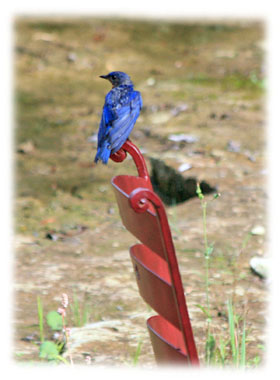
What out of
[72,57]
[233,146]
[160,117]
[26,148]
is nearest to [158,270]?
[233,146]

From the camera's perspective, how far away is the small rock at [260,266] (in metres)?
3.75

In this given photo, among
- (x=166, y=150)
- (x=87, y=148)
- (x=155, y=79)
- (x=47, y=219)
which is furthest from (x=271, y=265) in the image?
(x=155, y=79)

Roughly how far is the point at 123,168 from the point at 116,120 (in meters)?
3.53

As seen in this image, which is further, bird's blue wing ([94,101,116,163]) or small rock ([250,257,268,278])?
small rock ([250,257,268,278])

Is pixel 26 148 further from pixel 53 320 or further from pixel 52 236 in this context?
pixel 53 320

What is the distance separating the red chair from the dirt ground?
32.7 inches

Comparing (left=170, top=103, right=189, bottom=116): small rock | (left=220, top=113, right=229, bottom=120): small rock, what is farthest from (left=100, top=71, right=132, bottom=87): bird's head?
(left=170, top=103, right=189, bottom=116): small rock

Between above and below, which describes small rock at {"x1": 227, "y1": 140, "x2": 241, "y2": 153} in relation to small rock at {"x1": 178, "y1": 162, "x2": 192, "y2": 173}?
above

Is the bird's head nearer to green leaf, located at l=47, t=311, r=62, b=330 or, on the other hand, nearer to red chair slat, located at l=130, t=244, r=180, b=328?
red chair slat, located at l=130, t=244, r=180, b=328

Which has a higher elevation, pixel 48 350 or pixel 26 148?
pixel 26 148

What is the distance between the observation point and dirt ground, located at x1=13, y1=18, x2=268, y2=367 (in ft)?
11.3

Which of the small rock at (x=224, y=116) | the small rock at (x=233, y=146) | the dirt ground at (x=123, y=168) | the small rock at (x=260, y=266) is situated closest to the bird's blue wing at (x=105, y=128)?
the dirt ground at (x=123, y=168)

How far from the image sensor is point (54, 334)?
335 cm

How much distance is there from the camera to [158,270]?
1857 mm
